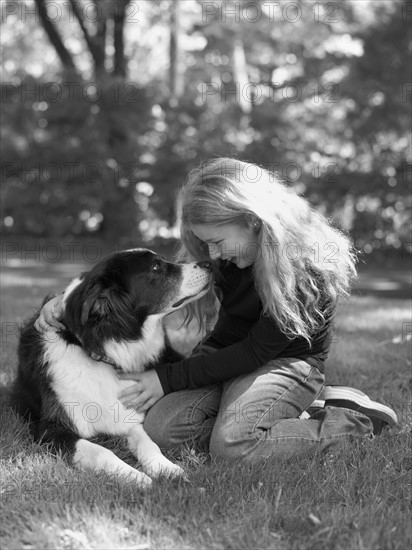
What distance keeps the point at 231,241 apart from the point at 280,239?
0.28m

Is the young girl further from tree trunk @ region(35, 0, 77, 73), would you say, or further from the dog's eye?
tree trunk @ region(35, 0, 77, 73)

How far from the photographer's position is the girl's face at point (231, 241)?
3.29 metres

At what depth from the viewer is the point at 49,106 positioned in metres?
13.2

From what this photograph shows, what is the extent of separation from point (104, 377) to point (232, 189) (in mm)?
1157

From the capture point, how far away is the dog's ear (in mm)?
3002

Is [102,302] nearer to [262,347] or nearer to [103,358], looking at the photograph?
[103,358]

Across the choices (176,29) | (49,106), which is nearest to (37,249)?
(49,106)

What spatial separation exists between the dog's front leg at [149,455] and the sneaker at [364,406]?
1006 millimetres

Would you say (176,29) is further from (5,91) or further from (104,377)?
(104,377)

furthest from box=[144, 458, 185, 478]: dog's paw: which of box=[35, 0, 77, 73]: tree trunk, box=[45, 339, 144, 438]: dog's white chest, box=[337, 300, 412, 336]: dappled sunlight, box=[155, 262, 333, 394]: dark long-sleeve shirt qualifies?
box=[35, 0, 77, 73]: tree trunk

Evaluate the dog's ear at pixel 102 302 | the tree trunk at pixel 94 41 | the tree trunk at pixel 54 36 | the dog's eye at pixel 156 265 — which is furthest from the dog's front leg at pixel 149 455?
the tree trunk at pixel 54 36

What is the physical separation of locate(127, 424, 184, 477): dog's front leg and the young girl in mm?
110

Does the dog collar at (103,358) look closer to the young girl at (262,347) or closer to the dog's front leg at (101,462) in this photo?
the young girl at (262,347)

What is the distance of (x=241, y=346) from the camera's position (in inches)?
129
